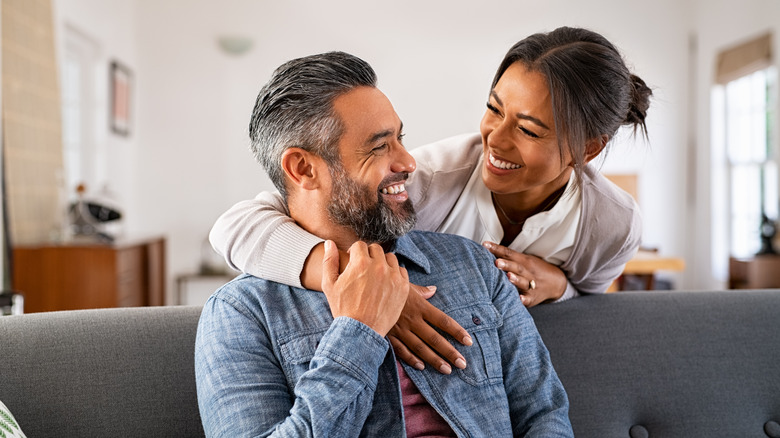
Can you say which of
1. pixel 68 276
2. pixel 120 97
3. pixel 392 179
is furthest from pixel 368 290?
pixel 120 97

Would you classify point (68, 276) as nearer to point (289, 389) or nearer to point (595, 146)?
point (289, 389)

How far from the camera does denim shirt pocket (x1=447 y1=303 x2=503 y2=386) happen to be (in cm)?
134

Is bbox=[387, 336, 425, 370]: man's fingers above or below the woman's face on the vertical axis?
below

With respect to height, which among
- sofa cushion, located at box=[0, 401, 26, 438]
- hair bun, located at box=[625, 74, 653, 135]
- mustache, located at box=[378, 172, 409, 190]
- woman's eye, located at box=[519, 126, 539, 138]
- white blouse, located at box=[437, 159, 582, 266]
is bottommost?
sofa cushion, located at box=[0, 401, 26, 438]

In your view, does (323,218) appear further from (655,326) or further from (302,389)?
(655,326)

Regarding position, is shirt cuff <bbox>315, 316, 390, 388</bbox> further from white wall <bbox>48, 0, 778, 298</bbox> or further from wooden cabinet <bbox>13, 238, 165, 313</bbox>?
white wall <bbox>48, 0, 778, 298</bbox>

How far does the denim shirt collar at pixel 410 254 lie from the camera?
1.44 metres

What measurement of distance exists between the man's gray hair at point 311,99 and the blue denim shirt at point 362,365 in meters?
0.26

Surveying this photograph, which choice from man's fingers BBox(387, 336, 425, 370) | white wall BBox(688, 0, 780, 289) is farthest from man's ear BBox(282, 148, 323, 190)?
white wall BBox(688, 0, 780, 289)

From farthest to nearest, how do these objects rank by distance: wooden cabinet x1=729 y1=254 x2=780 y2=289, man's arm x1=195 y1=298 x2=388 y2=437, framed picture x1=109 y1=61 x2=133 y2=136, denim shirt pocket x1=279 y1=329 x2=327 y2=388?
framed picture x1=109 y1=61 x2=133 y2=136
wooden cabinet x1=729 y1=254 x2=780 y2=289
denim shirt pocket x1=279 y1=329 x2=327 y2=388
man's arm x1=195 y1=298 x2=388 y2=437

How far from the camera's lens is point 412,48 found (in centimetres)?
659

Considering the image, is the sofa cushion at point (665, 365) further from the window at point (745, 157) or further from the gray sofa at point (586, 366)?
the window at point (745, 157)

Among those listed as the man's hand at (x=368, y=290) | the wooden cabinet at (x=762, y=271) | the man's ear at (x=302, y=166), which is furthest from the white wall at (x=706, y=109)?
the man's hand at (x=368, y=290)

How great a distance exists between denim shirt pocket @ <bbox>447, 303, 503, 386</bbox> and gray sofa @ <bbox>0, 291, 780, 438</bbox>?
0.27m
